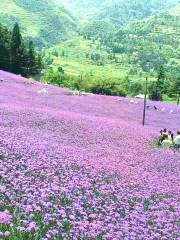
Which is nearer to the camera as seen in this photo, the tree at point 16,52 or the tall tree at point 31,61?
Result: the tree at point 16,52

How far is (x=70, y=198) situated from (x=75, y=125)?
14624 mm

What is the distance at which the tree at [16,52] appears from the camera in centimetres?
8194

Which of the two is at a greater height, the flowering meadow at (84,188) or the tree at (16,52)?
the tree at (16,52)

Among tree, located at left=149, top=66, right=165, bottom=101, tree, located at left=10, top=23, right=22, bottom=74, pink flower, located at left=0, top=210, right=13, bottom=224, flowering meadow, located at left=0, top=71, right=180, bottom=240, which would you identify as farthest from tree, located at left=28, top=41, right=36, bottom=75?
pink flower, located at left=0, top=210, right=13, bottom=224

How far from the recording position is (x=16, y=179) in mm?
12109

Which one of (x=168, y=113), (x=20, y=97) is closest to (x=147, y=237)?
(x=20, y=97)

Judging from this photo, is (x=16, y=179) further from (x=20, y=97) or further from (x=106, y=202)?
(x=20, y=97)

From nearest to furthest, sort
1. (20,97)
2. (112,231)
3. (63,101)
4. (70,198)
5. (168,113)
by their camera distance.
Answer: (112,231) < (70,198) < (20,97) < (63,101) < (168,113)

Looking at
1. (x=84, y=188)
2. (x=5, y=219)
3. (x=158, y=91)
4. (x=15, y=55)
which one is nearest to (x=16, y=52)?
(x=15, y=55)

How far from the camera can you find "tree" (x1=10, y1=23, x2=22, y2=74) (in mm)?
81938

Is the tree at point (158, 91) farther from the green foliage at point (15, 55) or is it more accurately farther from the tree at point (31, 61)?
the green foliage at point (15, 55)

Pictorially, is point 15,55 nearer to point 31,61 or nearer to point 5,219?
point 31,61

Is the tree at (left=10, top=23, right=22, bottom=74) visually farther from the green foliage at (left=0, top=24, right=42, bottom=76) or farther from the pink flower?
the pink flower

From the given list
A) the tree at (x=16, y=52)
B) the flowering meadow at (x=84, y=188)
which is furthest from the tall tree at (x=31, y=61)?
the flowering meadow at (x=84, y=188)
